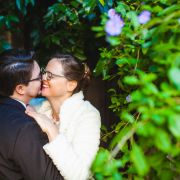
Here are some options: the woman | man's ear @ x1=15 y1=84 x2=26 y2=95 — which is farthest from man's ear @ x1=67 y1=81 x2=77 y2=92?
man's ear @ x1=15 y1=84 x2=26 y2=95

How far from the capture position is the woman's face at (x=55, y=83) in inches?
92.3

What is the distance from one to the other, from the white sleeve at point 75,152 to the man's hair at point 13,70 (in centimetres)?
46

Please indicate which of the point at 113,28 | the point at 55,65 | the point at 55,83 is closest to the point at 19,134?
the point at 55,83

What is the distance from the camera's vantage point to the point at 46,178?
77.3 inches

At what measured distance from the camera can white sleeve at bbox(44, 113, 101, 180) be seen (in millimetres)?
1932

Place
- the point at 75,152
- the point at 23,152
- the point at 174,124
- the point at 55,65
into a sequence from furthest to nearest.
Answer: the point at 55,65 → the point at 75,152 → the point at 23,152 → the point at 174,124

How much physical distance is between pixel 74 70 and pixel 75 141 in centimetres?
56

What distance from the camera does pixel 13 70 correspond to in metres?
2.15

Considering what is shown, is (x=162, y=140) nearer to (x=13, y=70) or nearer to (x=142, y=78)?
(x=142, y=78)

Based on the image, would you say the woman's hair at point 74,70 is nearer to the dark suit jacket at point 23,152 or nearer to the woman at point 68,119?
the woman at point 68,119

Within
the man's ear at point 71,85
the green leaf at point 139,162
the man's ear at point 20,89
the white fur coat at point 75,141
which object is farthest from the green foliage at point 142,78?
the man's ear at point 20,89

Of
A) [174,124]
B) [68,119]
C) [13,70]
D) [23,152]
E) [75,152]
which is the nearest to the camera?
[174,124]

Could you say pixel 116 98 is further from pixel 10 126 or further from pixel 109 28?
pixel 109 28

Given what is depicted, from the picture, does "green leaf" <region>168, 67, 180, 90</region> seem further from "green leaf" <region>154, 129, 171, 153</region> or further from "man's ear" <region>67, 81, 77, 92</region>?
"man's ear" <region>67, 81, 77, 92</region>
